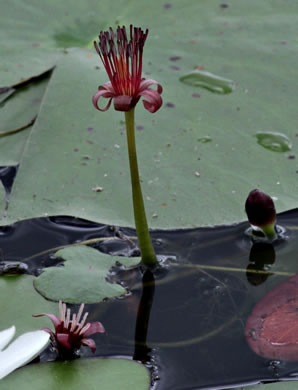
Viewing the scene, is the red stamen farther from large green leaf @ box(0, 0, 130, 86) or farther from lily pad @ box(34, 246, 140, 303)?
large green leaf @ box(0, 0, 130, 86)

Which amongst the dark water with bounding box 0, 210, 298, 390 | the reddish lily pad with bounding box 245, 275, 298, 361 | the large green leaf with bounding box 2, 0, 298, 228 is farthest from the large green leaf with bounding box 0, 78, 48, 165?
the reddish lily pad with bounding box 245, 275, 298, 361

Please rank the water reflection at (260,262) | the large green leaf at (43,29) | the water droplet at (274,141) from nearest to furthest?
the water reflection at (260,262)
the water droplet at (274,141)
the large green leaf at (43,29)

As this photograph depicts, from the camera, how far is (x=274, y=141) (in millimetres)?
1929

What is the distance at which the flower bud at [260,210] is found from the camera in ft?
5.44

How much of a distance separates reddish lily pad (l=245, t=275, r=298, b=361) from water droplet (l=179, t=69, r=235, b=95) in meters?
0.84

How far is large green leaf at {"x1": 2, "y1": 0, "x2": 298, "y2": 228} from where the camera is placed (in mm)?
1771

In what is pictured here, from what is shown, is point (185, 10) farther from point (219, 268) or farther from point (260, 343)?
point (260, 343)

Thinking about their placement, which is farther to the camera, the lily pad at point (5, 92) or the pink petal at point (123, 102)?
the lily pad at point (5, 92)

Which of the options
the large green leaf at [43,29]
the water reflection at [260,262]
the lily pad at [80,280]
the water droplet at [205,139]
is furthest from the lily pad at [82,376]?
the large green leaf at [43,29]

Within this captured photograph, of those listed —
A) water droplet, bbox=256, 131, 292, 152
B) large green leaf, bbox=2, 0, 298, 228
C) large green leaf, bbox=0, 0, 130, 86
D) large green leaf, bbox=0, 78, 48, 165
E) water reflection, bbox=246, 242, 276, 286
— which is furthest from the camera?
large green leaf, bbox=0, 0, 130, 86

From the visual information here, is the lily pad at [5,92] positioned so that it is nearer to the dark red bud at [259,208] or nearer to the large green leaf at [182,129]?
the large green leaf at [182,129]

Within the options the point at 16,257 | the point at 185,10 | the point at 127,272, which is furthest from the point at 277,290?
the point at 185,10

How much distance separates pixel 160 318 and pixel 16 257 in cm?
48

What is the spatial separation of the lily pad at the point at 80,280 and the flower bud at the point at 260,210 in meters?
0.35
